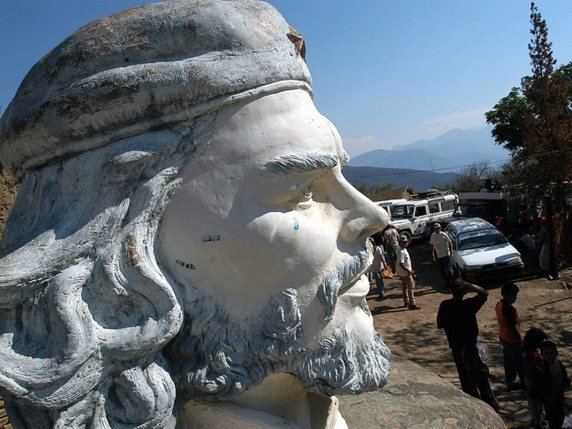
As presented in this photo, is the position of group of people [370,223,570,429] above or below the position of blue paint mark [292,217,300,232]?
below

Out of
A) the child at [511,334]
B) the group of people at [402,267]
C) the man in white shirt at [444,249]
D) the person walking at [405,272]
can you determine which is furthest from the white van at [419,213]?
the child at [511,334]

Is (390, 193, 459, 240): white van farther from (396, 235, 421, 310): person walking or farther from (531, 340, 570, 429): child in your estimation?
(531, 340, 570, 429): child

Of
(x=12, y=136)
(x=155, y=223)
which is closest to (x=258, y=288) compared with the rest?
(x=155, y=223)

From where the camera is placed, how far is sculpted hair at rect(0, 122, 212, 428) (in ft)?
5.02

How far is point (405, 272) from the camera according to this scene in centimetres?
939

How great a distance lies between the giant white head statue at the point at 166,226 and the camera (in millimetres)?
1587

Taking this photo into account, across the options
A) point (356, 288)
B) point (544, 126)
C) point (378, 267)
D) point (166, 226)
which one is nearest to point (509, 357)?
point (378, 267)

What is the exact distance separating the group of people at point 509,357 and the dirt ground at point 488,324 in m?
0.32

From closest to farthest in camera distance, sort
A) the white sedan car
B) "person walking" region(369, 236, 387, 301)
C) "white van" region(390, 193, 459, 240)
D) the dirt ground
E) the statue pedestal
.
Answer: the statue pedestal → the dirt ground → "person walking" region(369, 236, 387, 301) → the white sedan car → "white van" region(390, 193, 459, 240)

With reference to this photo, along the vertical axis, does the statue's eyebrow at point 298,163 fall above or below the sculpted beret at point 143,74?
below

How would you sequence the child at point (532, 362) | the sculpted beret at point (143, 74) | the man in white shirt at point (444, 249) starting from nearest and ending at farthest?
the sculpted beret at point (143, 74) → the child at point (532, 362) → the man in white shirt at point (444, 249)

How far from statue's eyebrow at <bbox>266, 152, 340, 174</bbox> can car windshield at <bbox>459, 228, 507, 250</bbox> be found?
10.5 meters

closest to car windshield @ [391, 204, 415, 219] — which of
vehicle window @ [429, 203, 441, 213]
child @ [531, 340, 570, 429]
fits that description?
vehicle window @ [429, 203, 441, 213]

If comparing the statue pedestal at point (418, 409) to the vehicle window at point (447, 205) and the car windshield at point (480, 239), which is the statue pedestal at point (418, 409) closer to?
the car windshield at point (480, 239)
